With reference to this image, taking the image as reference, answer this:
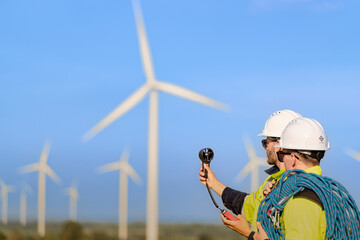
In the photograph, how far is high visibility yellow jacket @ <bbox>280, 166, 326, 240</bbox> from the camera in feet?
21.6

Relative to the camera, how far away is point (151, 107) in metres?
34.3

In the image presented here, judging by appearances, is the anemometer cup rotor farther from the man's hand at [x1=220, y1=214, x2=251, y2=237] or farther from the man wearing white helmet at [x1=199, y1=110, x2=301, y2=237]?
the man's hand at [x1=220, y1=214, x2=251, y2=237]

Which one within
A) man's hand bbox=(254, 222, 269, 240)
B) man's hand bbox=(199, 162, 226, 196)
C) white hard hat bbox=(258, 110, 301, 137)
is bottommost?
man's hand bbox=(254, 222, 269, 240)

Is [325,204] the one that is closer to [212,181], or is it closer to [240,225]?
[240,225]

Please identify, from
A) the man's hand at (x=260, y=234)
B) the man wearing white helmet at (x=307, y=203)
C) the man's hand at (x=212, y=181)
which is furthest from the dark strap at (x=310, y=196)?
the man's hand at (x=212, y=181)

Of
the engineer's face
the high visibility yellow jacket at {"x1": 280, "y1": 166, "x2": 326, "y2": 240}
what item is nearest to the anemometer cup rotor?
the engineer's face

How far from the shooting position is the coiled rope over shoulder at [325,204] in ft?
22.2

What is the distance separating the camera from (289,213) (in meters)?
6.77

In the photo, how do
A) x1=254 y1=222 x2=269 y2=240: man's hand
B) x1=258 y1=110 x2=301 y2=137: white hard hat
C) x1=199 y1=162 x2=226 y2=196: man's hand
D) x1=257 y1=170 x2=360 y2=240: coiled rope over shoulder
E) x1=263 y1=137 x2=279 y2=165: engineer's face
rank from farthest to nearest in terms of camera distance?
x1=199 y1=162 x2=226 y2=196: man's hand → x1=258 y1=110 x2=301 y2=137: white hard hat → x1=263 y1=137 x2=279 y2=165: engineer's face → x1=254 y1=222 x2=269 y2=240: man's hand → x1=257 y1=170 x2=360 y2=240: coiled rope over shoulder

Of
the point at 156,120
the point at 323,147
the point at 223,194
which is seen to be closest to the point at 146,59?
the point at 156,120

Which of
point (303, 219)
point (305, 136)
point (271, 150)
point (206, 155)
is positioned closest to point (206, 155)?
point (206, 155)

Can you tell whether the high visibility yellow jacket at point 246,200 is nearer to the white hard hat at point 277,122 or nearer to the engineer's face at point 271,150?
the engineer's face at point 271,150

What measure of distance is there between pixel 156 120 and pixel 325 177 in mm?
26688

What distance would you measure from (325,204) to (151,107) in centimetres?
2772
